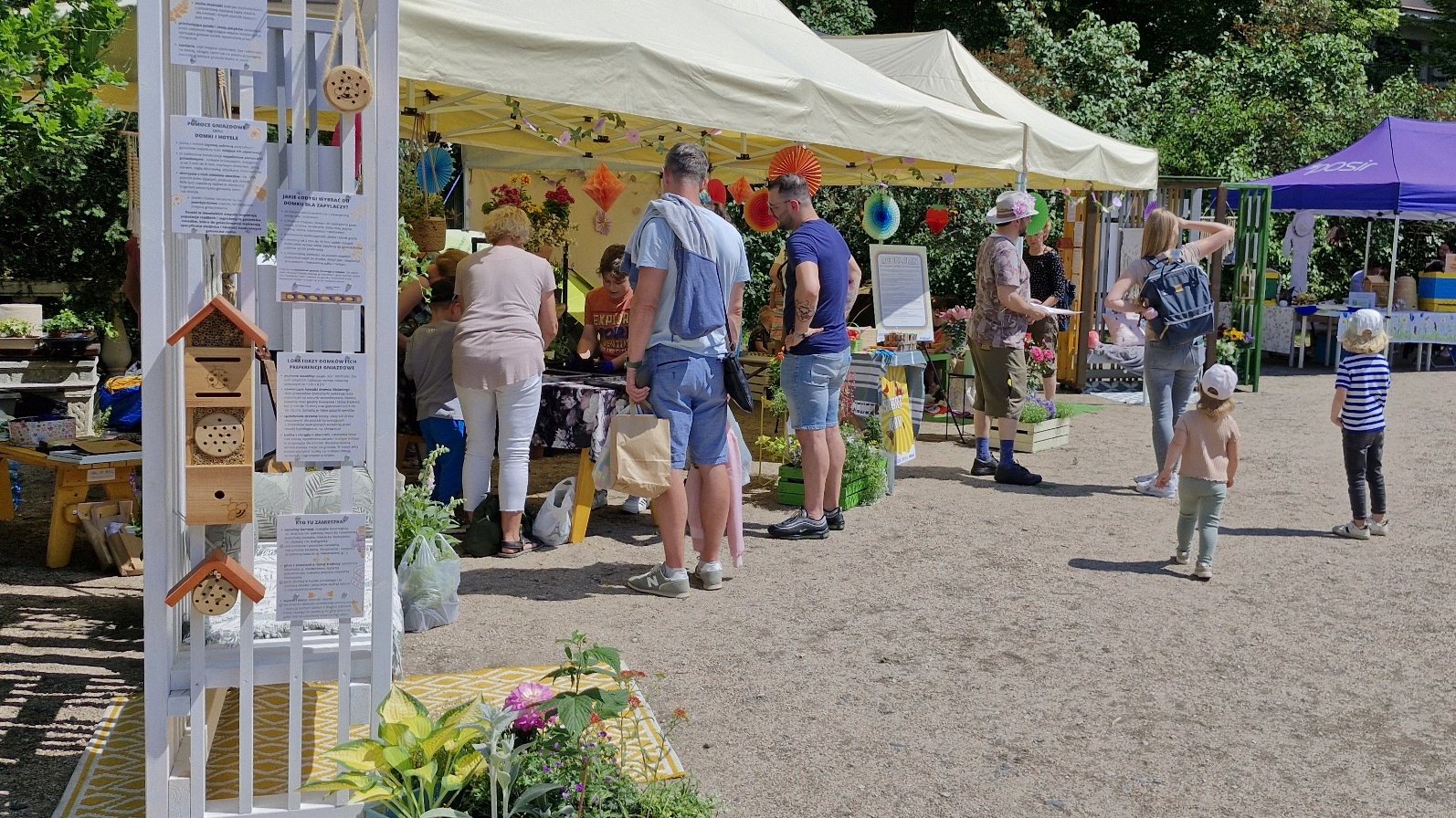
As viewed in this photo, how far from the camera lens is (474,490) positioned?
6145 millimetres

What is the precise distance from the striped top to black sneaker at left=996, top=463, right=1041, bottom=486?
2029 millimetres

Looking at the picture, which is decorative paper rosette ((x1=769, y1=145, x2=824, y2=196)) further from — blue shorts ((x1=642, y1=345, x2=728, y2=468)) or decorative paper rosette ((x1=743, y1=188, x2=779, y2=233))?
blue shorts ((x1=642, y1=345, x2=728, y2=468))

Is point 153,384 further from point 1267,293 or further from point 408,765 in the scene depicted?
point 1267,293

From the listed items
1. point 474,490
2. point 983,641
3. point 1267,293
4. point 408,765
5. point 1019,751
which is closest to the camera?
point 408,765

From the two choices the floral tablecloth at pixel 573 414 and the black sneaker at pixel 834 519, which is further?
the black sneaker at pixel 834 519

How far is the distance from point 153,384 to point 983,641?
3309mm

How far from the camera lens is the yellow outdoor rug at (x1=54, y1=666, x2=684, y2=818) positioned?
132 inches

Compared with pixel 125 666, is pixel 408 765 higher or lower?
higher

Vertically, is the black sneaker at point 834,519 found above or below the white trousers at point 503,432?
below

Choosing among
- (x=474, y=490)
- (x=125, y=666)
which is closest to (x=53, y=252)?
(x=474, y=490)

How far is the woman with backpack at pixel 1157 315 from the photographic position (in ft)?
24.5

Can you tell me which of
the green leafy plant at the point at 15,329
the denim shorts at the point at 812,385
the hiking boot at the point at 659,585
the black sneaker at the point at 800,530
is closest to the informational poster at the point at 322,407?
the hiking boot at the point at 659,585

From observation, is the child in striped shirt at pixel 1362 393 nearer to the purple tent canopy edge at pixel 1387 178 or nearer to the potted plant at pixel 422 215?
the potted plant at pixel 422 215

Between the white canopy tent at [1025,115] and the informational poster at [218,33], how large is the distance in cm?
681
